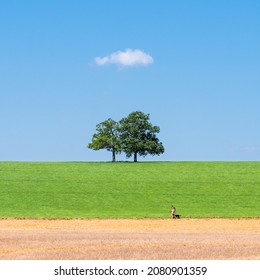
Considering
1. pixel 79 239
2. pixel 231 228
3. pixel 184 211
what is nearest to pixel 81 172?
pixel 184 211

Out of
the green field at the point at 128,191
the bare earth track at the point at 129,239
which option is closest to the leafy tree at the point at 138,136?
the green field at the point at 128,191

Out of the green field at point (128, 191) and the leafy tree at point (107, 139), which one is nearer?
the green field at point (128, 191)

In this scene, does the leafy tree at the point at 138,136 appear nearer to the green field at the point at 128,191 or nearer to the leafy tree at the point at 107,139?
the leafy tree at the point at 107,139

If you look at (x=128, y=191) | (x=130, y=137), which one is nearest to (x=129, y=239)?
(x=128, y=191)

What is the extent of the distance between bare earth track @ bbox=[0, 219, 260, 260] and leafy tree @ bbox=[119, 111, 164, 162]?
224 ft

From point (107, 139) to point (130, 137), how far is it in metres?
4.38

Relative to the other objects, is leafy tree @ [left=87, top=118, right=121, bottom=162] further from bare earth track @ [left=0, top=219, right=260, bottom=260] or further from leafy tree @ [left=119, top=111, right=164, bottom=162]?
bare earth track @ [left=0, top=219, right=260, bottom=260]

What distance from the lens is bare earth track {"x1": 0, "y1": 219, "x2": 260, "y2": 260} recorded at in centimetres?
2861

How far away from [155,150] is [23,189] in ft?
175

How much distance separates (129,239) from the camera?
3528cm

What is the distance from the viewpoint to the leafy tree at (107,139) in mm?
119875

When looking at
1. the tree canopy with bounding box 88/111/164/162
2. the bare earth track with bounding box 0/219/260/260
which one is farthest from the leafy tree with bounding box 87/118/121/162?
the bare earth track with bounding box 0/219/260/260
